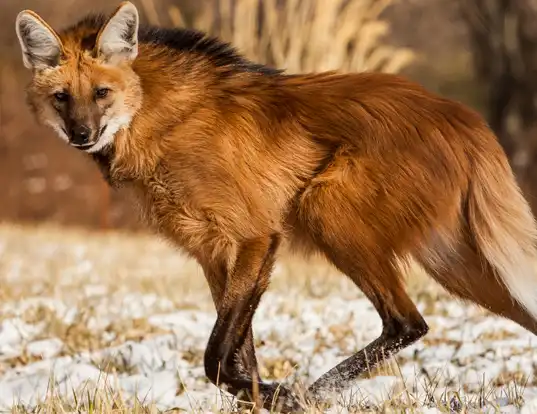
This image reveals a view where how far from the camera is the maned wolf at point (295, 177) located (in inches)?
135

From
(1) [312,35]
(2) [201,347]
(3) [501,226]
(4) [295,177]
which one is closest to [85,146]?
(4) [295,177]

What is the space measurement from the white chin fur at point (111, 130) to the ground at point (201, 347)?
978 millimetres

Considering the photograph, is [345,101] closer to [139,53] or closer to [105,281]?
[139,53]

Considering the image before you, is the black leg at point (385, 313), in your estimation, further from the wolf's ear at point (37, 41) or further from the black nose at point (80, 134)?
the wolf's ear at point (37, 41)

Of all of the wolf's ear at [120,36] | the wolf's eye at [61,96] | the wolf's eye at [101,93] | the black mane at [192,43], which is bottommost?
the wolf's eye at [61,96]

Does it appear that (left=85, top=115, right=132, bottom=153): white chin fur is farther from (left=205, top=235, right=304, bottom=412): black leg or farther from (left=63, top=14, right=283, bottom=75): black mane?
(left=205, top=235, right=304, bottom=412): black leg

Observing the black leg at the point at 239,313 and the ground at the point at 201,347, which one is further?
the black leg at the point at 239,313

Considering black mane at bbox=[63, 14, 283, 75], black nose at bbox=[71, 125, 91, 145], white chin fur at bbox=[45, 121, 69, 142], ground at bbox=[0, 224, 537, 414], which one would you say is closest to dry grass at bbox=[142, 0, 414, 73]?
ground at bbox=[0, 224, 537, 414]

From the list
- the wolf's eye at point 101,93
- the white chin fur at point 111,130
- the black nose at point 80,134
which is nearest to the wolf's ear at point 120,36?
the wolf's eye at point 101,93

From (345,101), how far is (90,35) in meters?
1.18

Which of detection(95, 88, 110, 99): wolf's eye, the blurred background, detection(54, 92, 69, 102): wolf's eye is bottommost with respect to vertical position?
the blurred background

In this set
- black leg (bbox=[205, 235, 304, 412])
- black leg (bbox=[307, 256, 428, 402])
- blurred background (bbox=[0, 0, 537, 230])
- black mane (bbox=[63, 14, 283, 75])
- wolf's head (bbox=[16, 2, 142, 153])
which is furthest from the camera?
blurred background (bbox=[0, 0, 537, 230])

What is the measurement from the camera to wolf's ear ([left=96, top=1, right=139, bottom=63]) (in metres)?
3.55

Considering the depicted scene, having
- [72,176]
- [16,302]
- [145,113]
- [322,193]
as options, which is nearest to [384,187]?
[322,193]
